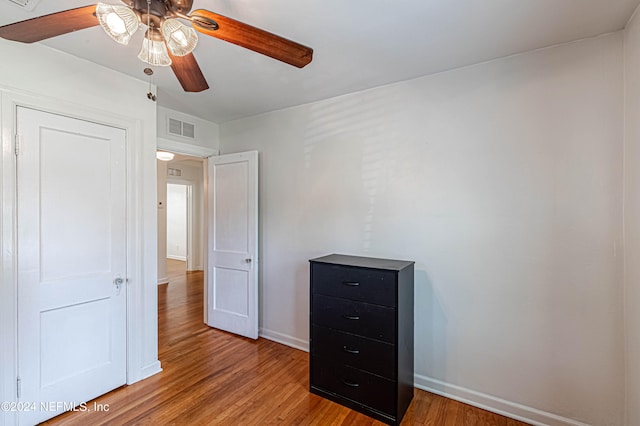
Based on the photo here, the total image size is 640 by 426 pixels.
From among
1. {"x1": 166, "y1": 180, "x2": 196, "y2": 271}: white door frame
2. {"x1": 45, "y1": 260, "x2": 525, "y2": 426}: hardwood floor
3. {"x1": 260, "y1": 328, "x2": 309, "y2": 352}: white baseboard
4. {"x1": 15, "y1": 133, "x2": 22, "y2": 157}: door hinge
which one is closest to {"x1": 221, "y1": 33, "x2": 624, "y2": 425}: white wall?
{"x1": 45, "y1": 260, "x2": 525, "y2": 426}: hardwood floor

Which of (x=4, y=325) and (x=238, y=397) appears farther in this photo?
(x=238, y=397)

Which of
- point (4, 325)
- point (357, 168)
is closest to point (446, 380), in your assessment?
point (357, 168)

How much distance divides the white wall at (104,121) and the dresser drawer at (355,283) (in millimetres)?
1504

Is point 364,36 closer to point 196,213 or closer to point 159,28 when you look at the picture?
point 159,28

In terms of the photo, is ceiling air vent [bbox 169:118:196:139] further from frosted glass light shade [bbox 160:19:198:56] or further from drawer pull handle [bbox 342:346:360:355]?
drawer pull handle [bbox 342:346:360:355]

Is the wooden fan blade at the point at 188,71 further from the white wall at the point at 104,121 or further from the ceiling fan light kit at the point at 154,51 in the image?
the white wall at the point at 104,121

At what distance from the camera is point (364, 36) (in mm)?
1860

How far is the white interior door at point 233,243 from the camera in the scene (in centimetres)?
327

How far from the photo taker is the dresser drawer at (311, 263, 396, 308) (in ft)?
6.64

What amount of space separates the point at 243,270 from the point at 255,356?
911mm

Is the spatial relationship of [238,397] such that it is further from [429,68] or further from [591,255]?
[429,68]

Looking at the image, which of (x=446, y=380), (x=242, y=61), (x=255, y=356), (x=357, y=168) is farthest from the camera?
(x=255, y=356)

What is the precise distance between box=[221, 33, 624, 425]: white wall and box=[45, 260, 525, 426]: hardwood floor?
35cm

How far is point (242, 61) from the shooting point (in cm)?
217
